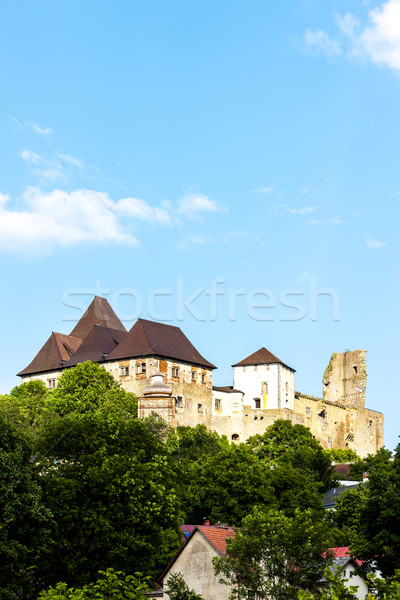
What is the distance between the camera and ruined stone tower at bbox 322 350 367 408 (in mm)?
124562

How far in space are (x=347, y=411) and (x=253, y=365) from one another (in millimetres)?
17563

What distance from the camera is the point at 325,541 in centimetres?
3547

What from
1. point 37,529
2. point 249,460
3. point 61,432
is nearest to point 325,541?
point 37,529

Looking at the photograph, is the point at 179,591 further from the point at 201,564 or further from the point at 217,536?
the point at 217,536

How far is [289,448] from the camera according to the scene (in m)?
88.9

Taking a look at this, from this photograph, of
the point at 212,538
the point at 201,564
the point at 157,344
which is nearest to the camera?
the point at 201,564

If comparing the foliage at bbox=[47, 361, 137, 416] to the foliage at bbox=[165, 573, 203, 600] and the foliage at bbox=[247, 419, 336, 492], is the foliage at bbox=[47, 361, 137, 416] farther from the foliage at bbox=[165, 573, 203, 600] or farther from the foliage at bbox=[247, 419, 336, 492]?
the foliage at bbox=[165, 573, 203, 600]

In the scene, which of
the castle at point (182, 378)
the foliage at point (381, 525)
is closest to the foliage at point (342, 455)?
the castle at point (182, 378)

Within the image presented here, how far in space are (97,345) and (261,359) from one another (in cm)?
1654

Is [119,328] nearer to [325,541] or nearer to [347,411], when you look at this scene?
[347,411]

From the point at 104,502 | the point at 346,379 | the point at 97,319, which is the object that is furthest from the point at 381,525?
the point at 346,379

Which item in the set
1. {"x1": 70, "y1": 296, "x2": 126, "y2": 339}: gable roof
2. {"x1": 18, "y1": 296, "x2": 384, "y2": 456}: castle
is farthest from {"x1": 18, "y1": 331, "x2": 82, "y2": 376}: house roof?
{"x1": 70, "y1": 296, "x2": 126, "y2": 339}: gable roof

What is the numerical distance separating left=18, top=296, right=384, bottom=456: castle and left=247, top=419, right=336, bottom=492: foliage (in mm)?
4477

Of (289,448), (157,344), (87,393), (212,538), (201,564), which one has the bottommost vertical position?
(201,564)
